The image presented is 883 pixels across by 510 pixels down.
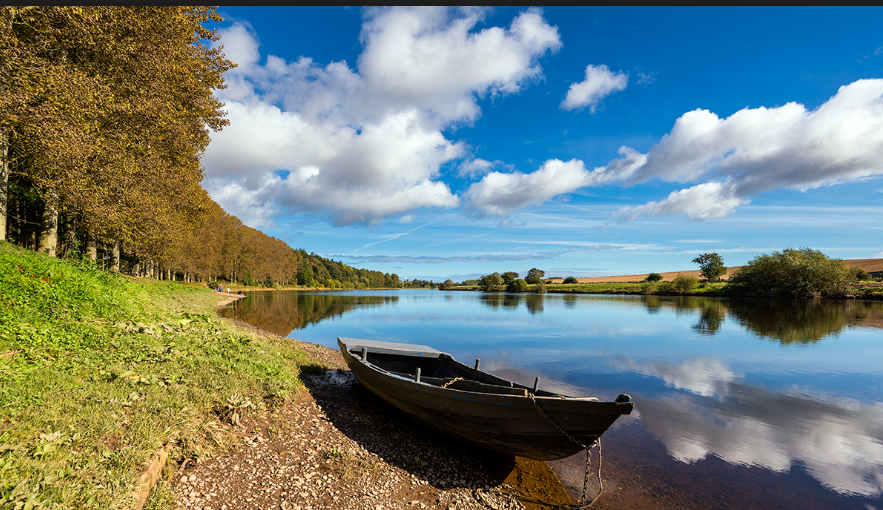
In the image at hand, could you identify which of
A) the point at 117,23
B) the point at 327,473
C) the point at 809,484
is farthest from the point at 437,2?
the point at 117,23

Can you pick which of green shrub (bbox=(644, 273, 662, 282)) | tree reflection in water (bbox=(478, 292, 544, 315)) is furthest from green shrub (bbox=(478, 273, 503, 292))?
tree reflection in water (bbox=(478, 292, 544, 315))

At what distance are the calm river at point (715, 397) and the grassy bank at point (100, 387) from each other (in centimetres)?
677

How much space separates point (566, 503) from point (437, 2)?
757 cm

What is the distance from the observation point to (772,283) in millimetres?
59906

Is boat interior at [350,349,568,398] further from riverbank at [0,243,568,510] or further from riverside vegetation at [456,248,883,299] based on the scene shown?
riverside vegetation at [456,248,883,299]

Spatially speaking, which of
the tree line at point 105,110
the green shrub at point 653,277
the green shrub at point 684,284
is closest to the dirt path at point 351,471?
the tree line at point 105,110

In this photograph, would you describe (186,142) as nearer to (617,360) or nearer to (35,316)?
(35,316)

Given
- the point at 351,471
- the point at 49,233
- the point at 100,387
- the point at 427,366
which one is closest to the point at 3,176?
the point at 49,233

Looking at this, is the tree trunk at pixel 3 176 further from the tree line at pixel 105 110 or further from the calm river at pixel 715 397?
the calm river at pixel 715 397

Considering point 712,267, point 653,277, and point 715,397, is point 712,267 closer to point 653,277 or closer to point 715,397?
point 653,277

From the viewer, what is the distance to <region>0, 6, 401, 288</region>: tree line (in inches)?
363

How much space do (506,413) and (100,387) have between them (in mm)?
6514

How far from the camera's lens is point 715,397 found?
39.5 feet

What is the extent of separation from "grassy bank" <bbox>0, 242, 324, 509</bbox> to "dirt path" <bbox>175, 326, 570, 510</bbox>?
48 centimetres
